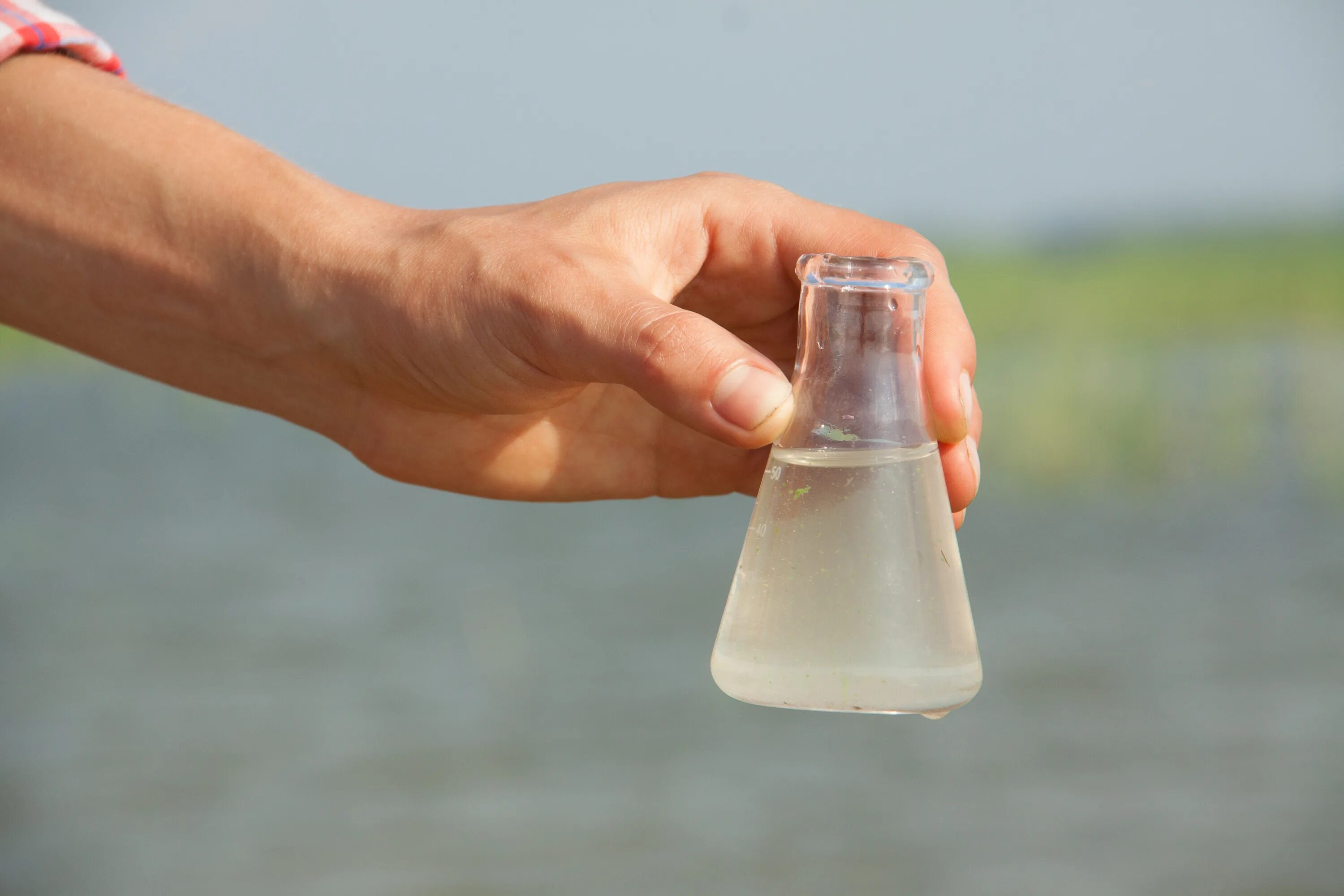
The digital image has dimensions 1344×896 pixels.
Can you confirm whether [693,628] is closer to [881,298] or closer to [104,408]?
[881,298]

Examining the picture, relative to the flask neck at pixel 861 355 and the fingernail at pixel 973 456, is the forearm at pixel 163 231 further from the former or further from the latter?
the fingernail at pixel 973 456

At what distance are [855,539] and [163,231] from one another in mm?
1359

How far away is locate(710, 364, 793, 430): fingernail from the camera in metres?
1.55

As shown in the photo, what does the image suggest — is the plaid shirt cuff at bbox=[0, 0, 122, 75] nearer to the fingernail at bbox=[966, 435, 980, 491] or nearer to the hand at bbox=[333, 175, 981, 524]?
the hand at bbox=[333, 175, 981, 524]

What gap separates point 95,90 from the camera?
2182 mm

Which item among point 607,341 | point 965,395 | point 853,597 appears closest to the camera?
point 853,597

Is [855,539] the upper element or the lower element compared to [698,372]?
lower

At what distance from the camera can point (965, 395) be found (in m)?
1.87

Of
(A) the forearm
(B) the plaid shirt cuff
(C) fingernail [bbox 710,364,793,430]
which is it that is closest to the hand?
(C) fingernail [bbox 710,364,793,430]

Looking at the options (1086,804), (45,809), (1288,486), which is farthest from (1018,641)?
(45,809)

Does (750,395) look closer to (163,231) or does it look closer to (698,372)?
(698,372)

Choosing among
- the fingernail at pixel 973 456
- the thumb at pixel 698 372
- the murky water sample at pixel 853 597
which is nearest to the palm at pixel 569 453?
the fingernail at pixel 973 456

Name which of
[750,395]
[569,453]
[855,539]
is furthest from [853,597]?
[569,453]

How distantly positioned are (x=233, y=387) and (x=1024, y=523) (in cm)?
1061
